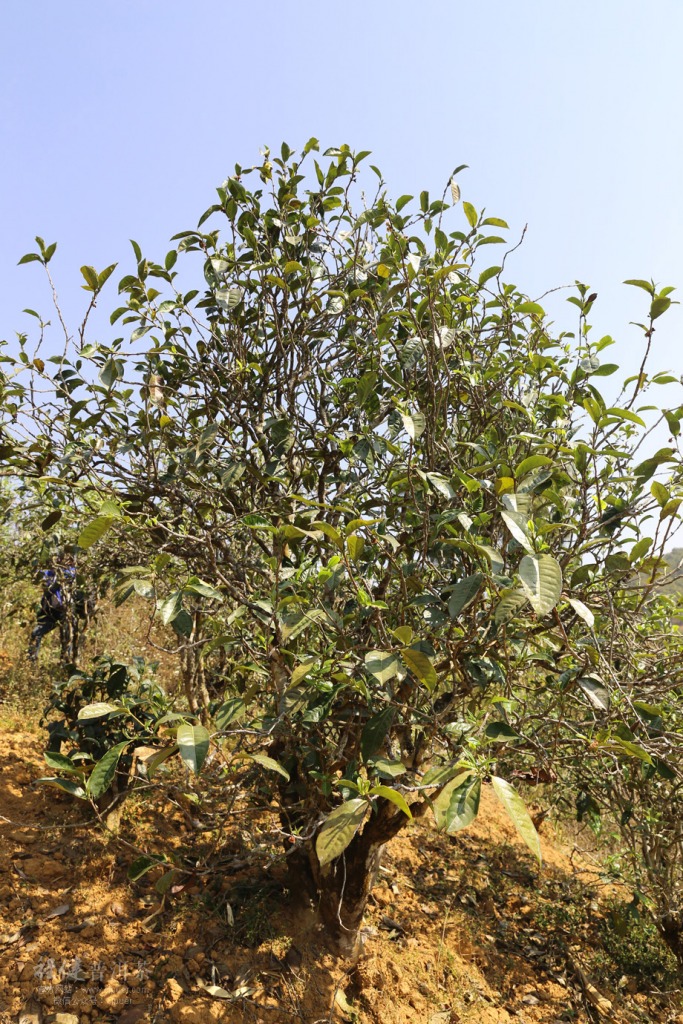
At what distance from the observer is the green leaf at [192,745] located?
1393 millimetres

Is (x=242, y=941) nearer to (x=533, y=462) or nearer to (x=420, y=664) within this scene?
(x=420, y=664)

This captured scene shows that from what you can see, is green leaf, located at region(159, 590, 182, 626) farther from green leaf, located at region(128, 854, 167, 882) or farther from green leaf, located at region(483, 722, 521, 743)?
green leaf, located at region(483, 722, 521, 743)

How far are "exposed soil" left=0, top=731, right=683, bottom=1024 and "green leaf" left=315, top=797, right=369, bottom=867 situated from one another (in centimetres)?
123

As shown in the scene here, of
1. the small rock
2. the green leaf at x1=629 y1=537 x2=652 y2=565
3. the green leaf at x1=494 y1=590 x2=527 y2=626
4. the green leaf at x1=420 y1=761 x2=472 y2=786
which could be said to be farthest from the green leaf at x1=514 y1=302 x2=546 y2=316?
the small rock

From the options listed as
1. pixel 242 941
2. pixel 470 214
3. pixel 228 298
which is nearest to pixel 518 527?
pixel 470 214

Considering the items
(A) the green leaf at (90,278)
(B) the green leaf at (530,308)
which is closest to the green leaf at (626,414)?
(B) the green leaf at (530,308)

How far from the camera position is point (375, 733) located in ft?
6.02

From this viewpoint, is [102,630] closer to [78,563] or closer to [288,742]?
[78,563]

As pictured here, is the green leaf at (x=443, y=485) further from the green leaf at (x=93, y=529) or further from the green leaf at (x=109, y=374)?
the green leaf at (x=109, y=374)

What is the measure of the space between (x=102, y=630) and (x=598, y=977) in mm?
5613

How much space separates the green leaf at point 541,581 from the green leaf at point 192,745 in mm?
769

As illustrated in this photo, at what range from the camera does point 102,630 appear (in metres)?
7.18

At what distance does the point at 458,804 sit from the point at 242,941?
2.19 meters

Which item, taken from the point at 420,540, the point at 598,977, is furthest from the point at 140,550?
the point at 598,977
